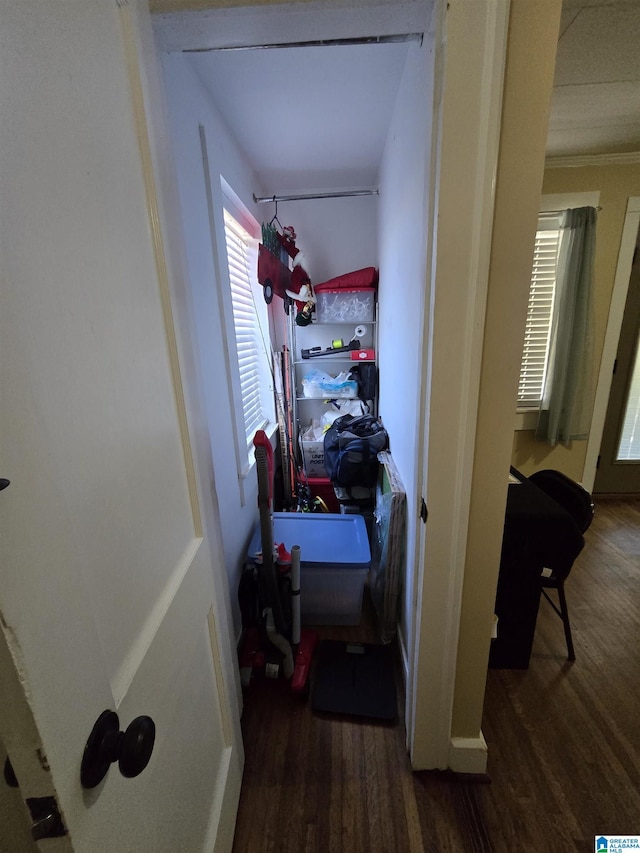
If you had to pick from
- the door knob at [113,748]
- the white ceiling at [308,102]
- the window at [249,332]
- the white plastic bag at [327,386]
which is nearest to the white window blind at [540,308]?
the white plastic bag at [327,386]

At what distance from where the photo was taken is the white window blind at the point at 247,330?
1.95 metres

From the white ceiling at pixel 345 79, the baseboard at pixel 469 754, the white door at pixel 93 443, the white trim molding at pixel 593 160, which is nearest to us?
the white door at pixel 93 443

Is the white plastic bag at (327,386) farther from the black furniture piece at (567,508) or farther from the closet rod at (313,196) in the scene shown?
the black furniture piece at (567,508)

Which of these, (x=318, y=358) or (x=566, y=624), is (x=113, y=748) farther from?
(x=318, y=358)

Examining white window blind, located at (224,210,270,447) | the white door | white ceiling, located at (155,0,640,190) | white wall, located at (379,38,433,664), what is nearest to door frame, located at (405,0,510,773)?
white wall, located at (379,38,433,664)

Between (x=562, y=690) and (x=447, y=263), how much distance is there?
1.81m

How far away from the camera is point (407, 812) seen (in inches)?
42.1

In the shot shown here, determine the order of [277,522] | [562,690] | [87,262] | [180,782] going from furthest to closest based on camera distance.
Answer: [277,522], [562,690], [180,782], [87,262]

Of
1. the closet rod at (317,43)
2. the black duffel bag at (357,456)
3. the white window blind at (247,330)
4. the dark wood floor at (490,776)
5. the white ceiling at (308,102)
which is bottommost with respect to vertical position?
the dark wood floor at (490,776)

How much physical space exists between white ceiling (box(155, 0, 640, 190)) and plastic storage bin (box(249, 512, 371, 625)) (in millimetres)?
1811

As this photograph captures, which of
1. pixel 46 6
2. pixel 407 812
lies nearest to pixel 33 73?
pixel 46 6

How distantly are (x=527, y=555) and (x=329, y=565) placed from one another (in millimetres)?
836

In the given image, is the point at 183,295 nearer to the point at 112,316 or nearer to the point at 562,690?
the point at 112,316

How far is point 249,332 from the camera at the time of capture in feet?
7.36
